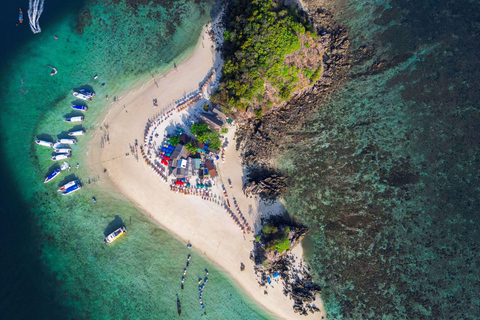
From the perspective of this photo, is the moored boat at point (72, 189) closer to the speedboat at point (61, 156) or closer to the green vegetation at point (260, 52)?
the speedboat at point (61, 156)

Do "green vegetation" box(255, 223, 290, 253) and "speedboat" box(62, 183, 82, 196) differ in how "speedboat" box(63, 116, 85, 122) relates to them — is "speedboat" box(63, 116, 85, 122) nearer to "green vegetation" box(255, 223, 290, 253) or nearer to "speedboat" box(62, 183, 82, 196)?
"speedboat" box(62, 183, 82, 196)

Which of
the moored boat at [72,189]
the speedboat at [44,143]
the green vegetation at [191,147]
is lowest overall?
the green vegetation at [191,147]

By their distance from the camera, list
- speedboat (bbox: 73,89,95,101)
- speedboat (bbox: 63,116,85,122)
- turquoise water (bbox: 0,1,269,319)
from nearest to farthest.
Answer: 1. turquoise water (bbox: 0,1,269,319)
2. speedboat (bbox: 63,116,85,122)
3. speedboat (bbox: 73,89,95,101)

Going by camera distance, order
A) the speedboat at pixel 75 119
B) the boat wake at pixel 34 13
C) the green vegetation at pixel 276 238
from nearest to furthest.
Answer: the green vegetation at pixel 276 238 → the speedboat at pixel 75 119 → the boat wake at pixel 34 13

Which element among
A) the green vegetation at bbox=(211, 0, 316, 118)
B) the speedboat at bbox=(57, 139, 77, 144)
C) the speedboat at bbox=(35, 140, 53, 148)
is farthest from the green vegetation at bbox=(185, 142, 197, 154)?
the speedboat at bbox=(35, 140, 53, 148)

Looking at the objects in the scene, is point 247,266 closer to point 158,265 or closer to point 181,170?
point 158,265

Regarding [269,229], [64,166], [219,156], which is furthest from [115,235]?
[269,229]

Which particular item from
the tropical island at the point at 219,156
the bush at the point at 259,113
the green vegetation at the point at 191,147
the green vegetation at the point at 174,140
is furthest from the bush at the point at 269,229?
the green vegetation at the point at 174,140
